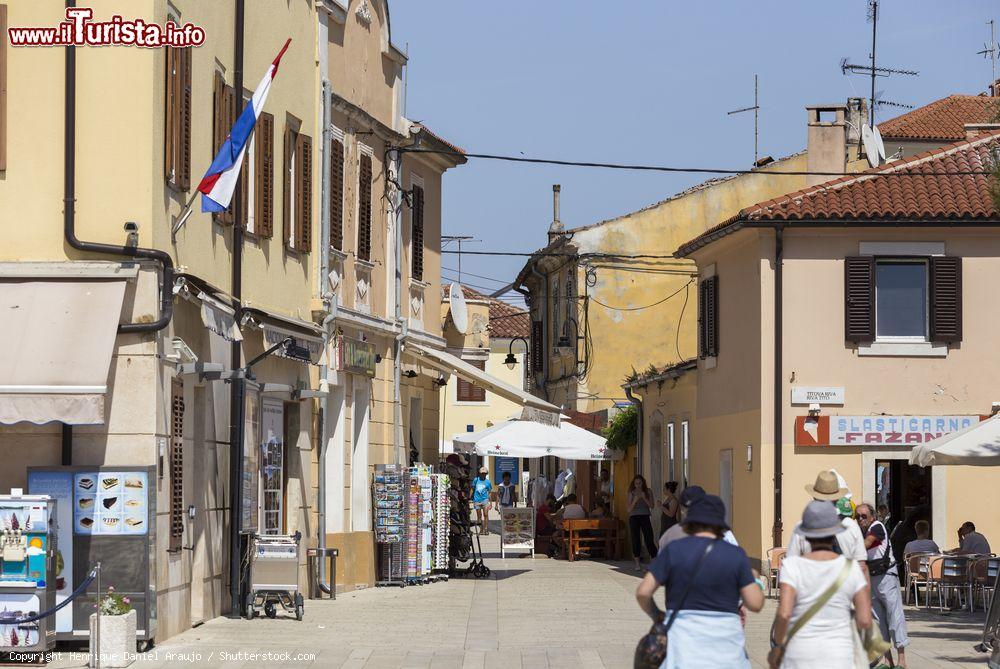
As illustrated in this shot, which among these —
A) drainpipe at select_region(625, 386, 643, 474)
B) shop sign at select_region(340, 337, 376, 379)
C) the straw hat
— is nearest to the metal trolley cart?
shop sign at select_region(340, 337, 376, 379)

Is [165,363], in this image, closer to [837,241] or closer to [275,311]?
[275,311]

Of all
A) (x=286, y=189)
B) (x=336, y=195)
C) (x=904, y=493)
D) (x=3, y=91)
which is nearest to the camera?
(x=3, y=91)

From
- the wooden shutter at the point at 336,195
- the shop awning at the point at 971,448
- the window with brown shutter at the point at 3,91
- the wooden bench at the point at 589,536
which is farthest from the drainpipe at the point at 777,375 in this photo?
the window with brown shutter at the point at 3,91

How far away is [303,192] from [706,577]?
48.6 feet

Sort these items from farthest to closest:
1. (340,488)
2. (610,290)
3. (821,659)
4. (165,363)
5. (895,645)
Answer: (610,290) → (340,488) → (165,363) → (895,645) → (821,659)

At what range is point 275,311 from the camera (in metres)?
21.2

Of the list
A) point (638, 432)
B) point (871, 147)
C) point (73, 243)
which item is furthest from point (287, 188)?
point (638, 432)

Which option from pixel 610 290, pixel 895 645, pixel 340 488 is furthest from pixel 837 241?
pixel 610 290

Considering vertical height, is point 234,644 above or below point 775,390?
below

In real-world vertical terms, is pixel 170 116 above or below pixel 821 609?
above

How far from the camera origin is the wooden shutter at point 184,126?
16.6m

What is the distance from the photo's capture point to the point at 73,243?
1540cm

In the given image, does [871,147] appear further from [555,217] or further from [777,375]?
[555,217]

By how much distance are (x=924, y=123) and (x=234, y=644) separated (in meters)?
35.8
